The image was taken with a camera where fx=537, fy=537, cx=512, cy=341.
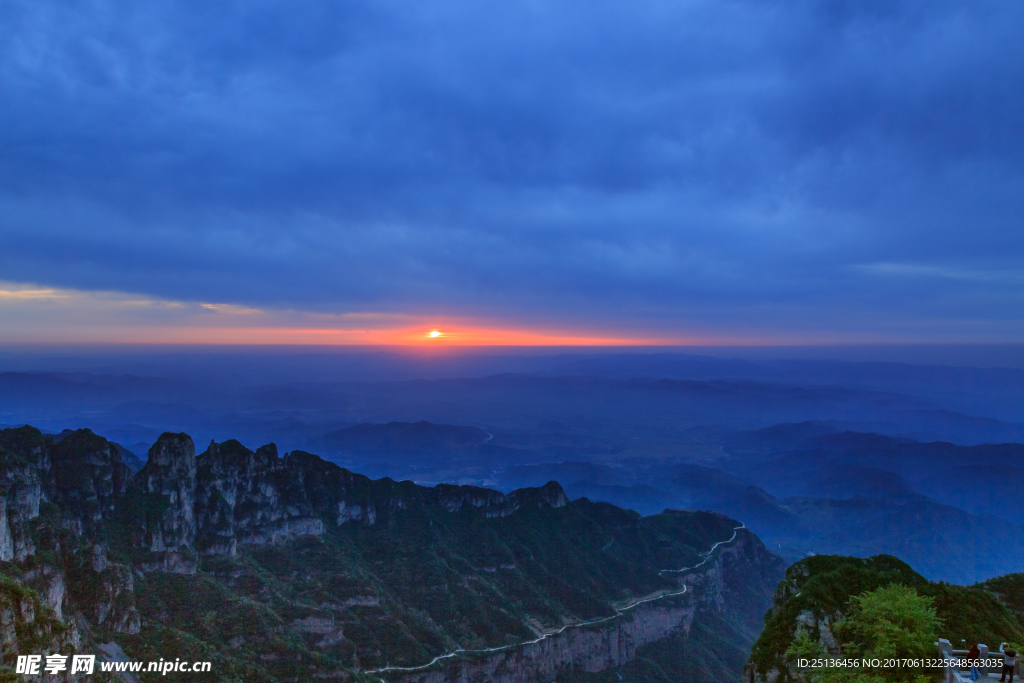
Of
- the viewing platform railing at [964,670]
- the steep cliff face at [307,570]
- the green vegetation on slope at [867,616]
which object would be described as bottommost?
the steep cliff face at [307,570]

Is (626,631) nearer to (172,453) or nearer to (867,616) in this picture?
(867,616)

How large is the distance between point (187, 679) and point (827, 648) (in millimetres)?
49960

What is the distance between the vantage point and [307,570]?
7069cm

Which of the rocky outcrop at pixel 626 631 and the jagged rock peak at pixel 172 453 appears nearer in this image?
the rocky outcrop at pixel 626 631

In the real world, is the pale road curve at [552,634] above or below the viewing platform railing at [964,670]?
below

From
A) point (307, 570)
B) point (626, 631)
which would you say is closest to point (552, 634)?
point (626, 631)

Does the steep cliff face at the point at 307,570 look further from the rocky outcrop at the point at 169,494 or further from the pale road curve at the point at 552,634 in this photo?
the pale road curve at the point at 552,634

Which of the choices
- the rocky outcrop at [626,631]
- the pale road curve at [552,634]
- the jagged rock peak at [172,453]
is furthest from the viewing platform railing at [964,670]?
the jagged rock peak at [172,453]

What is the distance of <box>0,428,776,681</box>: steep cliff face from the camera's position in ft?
164

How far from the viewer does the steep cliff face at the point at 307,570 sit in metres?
50.0

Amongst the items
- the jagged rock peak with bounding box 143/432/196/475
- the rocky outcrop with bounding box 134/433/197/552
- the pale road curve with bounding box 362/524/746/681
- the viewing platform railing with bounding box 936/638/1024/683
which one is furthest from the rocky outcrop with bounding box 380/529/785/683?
the viewing platform railing with bounding box 936/638/1024/683

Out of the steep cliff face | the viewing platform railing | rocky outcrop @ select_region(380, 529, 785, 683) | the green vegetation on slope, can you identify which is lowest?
rocky outcrop @ select_region(380, 529, 785, 683)

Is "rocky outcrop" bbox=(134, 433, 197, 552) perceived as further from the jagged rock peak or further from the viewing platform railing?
the viewing platform railing

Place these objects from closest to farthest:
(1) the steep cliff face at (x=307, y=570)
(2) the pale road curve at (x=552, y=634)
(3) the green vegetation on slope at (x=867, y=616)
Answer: (3) the green vegetation on slope at (x=867, y=616) → (1) the steep cliff face at (x=307, y=570) → (2) the pale road curve at (x=552, y=634)
